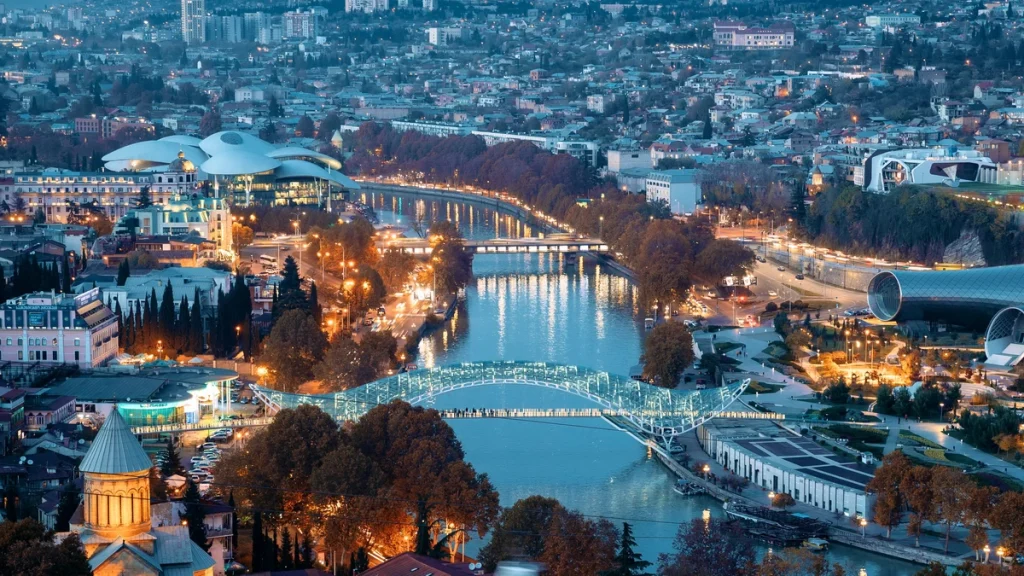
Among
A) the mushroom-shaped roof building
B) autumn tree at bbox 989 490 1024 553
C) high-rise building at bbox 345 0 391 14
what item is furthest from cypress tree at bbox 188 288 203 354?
high-rise building at bbox 345 0 391 14

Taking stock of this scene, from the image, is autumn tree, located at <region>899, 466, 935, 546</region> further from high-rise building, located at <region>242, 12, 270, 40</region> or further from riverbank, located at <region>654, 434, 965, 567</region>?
high-rise building, located at <region>242, 12, 270, 40</region>

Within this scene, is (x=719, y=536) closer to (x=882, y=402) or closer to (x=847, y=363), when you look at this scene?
(x=882, y=402)

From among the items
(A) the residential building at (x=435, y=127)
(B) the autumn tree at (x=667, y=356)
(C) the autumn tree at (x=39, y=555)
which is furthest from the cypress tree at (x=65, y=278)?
(A) the residential building at (x=435, y=127)

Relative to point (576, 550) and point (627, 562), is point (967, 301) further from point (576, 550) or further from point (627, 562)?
point (576, 550)

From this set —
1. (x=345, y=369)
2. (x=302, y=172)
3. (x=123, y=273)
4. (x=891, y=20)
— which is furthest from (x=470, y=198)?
(x=891, y=20)

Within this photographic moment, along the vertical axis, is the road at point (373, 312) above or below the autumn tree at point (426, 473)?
below

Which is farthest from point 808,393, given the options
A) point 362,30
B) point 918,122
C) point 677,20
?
point 362,30

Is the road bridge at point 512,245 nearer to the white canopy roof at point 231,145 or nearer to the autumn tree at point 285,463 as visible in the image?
the white canopy roof at point 231,145
